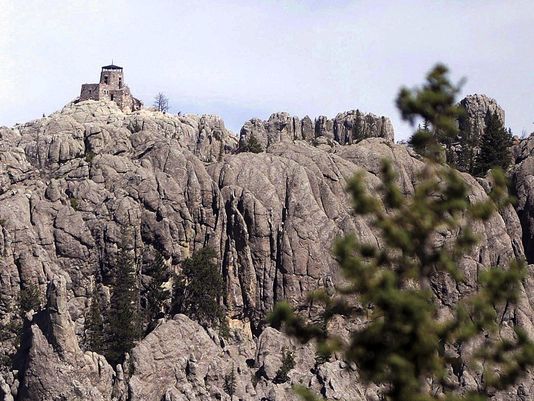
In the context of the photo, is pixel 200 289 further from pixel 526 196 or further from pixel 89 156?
pixel 526 196

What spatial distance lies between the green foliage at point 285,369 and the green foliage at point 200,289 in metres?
10.0

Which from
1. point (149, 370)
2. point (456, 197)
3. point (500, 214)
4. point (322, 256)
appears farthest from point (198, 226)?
point (456, 197)

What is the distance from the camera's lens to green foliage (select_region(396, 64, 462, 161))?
1380 inches

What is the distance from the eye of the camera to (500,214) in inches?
5428

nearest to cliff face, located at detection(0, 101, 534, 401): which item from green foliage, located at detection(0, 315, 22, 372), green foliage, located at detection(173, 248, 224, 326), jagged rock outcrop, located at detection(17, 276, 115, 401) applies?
jagged rock outcrop, located at detection(17, 276, 115, 401)

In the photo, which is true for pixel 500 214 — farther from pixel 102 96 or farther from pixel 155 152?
pixel 102 96

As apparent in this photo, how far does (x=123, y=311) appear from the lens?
379 feet

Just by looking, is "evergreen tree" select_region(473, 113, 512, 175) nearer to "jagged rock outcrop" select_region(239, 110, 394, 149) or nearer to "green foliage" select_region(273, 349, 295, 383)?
"jagged rock outcrop" select_region(239, 110, 394, 149)

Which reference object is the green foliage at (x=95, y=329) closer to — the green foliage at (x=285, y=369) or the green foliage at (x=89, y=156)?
the green foliage at (x=285, y=369)

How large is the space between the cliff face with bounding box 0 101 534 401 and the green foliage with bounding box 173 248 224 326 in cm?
294

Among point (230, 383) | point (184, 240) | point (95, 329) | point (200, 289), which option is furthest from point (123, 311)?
point (230, 383)

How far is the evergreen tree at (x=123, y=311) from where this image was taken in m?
113

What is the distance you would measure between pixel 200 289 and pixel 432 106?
278 feet

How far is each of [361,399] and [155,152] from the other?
40.3 m
